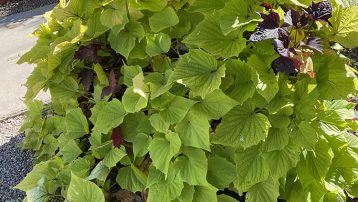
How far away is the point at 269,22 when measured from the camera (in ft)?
4.83

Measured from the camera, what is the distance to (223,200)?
1940mm

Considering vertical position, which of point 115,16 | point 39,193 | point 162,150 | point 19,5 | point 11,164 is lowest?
point 19,5

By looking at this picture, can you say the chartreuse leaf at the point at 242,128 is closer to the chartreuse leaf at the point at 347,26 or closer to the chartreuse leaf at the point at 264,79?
the chartreuse leaf at the point at 264,79

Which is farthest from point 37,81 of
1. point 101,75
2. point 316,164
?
point 316,164

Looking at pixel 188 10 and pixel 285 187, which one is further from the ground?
pixel 188 10

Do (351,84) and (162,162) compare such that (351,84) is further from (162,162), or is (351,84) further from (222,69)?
(162,162)

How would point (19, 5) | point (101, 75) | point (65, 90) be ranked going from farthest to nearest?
point (19, 5) → point (65, 90) → point (101, 75)

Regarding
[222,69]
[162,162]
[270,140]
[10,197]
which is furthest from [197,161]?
[10,197]

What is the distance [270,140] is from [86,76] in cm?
98

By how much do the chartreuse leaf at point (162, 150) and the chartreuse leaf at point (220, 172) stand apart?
0.21 metres

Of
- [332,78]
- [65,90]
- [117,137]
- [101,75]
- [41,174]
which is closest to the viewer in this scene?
[332,78]

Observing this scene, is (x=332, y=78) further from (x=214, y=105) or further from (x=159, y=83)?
(x=159, y=83)

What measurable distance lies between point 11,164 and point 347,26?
2.63 m

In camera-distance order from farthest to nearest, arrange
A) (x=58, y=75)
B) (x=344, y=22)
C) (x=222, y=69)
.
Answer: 1. (x=58, y=75)
2. (x=344, y=22)
3. (x=222, y=69)
